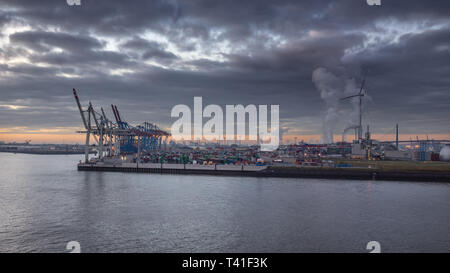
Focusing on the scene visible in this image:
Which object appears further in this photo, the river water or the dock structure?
the dock structure

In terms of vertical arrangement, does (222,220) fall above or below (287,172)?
below

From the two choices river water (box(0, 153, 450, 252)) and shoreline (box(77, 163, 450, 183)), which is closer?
river water (box(0, 153, 450, 252))

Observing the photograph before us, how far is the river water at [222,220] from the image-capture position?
56.5 ft

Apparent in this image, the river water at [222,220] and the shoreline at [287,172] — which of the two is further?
the shoreline at [287,172]

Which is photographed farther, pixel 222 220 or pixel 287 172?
pixel 287 172

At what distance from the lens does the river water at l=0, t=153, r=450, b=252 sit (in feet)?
56.5

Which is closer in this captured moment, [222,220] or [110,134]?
[222,220]

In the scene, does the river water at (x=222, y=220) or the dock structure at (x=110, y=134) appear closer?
the river water at (x=222, y=220)

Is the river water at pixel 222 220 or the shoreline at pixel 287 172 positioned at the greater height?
the shoreline at pixel 287 172

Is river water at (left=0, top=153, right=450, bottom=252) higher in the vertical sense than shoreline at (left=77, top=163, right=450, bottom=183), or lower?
lower

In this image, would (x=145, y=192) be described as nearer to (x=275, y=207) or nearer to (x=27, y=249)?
(x=275, y=207)

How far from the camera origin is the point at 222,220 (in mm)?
22328
